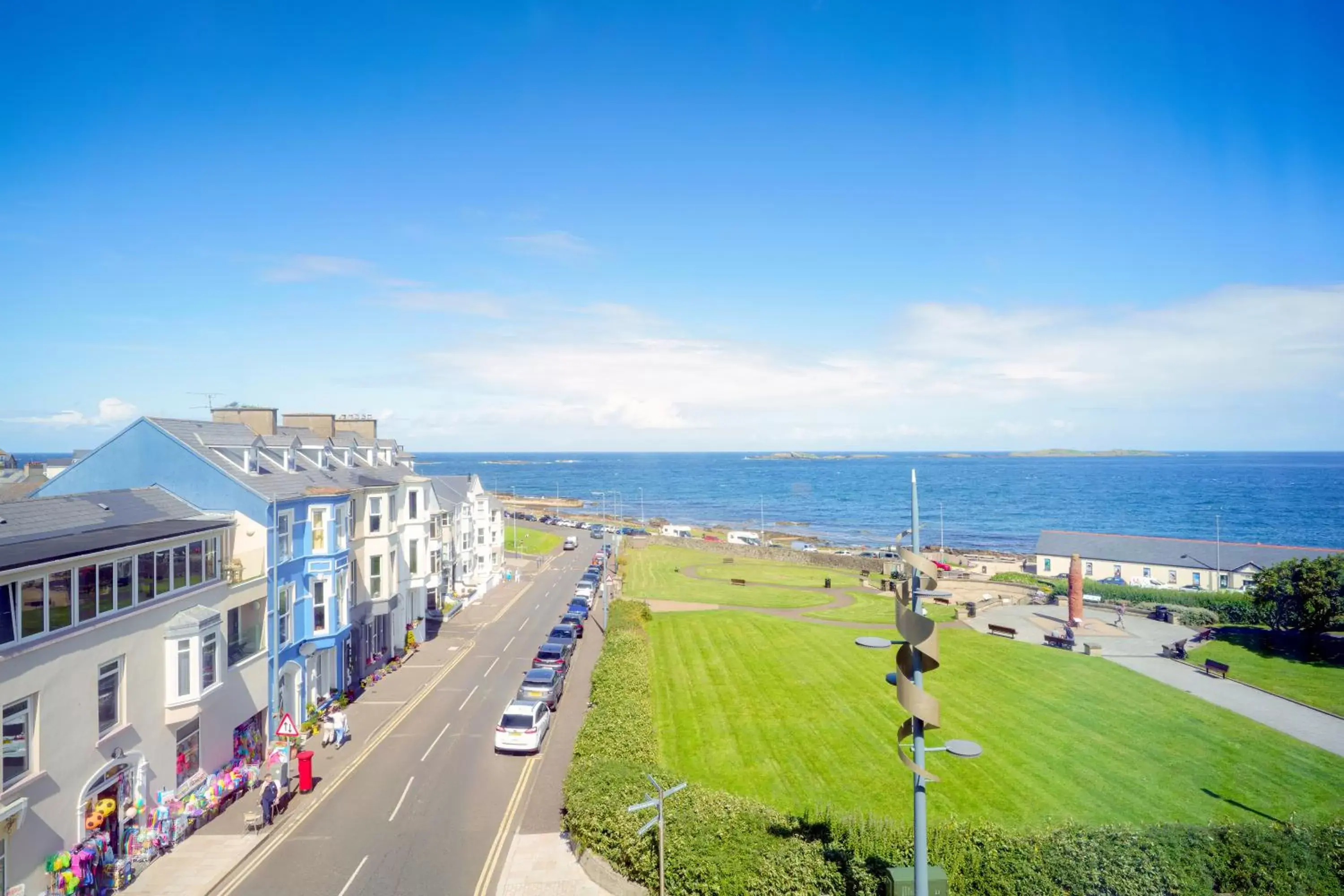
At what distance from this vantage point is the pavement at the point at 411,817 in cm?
1769

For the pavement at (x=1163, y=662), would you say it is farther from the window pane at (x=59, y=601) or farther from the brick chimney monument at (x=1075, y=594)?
the window pane at (x=59, y=601)

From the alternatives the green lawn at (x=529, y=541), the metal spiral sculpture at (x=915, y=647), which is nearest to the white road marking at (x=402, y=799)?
the metal spiral sculpture at (x=915, y=647)

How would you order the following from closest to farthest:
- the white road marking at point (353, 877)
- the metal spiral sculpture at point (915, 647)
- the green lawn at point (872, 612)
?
the metal spiral sculpture at point (915, 647)
the white road marking at point (353, 877)
the green lawn at point (872, 612)

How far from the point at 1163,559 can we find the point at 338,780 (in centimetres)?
7680

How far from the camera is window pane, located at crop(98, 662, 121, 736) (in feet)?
58.2

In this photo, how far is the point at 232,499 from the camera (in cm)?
2559

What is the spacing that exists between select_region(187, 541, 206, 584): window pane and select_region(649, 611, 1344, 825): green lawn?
1619 centimetres

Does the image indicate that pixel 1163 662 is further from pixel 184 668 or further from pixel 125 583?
pixel 125 583

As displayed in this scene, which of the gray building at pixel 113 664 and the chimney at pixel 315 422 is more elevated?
the chimney at pixel 315 422

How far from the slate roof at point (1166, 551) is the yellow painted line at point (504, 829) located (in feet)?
228

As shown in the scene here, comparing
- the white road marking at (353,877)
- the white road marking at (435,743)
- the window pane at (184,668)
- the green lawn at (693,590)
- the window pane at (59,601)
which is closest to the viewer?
the window pane at (59,601)

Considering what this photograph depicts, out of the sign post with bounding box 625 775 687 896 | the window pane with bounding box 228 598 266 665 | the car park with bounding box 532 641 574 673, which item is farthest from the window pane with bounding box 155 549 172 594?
the car park with bounding box 532 641 574 673

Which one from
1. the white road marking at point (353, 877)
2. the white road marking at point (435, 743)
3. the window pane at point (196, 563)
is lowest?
the white road marking at point (435, 743)

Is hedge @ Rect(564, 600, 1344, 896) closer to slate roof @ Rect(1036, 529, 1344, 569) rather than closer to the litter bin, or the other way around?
the litter bin
